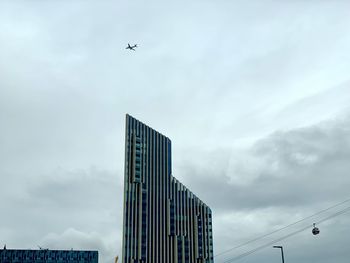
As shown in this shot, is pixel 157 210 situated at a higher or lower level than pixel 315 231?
higher

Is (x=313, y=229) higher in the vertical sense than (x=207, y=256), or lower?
lower

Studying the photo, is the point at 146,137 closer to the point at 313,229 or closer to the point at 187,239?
the point at 187,239

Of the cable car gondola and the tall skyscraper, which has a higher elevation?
the tall skyscraper

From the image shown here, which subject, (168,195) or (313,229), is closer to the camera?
(313,229)

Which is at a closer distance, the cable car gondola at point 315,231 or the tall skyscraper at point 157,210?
the cable car gondola at point 315,231

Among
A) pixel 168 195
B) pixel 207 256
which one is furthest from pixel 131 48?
pixel 207 256

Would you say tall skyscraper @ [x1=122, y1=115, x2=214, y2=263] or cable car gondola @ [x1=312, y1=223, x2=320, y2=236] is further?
A: tall skyscraper @ [x1=122, y1=115, x2=214, y2=263]

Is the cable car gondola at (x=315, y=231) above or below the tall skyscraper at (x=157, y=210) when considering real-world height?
below

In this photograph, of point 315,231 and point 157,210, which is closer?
point 315,231
